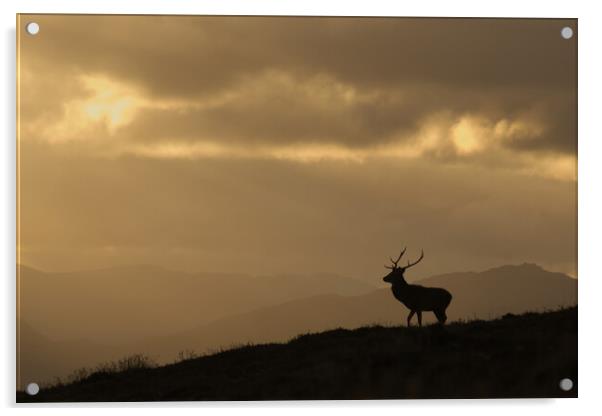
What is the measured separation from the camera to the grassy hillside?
4590 millimetres

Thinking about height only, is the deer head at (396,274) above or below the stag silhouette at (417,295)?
above

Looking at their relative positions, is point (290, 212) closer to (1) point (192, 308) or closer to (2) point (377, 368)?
(1) point (192, 308)

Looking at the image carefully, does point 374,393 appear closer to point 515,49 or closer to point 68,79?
point 515,49

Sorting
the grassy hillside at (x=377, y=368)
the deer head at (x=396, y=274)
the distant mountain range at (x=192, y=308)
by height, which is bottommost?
the grassy hillside at (x=377, y=368)

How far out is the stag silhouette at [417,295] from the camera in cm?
456

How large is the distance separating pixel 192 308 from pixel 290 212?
80 centimetres

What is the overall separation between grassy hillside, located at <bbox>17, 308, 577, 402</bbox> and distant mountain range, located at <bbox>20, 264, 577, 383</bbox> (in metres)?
0.08

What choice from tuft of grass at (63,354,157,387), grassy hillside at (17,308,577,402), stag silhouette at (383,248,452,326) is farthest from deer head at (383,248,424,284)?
tuft of grass at (63,354,157,387)

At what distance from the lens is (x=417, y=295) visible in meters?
4.57

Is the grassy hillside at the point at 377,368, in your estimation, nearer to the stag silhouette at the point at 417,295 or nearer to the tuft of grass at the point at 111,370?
the tuft of grass at the point at 111,370

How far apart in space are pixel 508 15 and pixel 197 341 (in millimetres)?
2679

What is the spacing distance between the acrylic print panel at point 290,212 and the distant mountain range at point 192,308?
0.5 inches

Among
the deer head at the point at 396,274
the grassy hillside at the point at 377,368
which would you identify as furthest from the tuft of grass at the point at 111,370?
the deer head at the point at 396,274

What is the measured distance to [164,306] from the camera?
4621 mm
